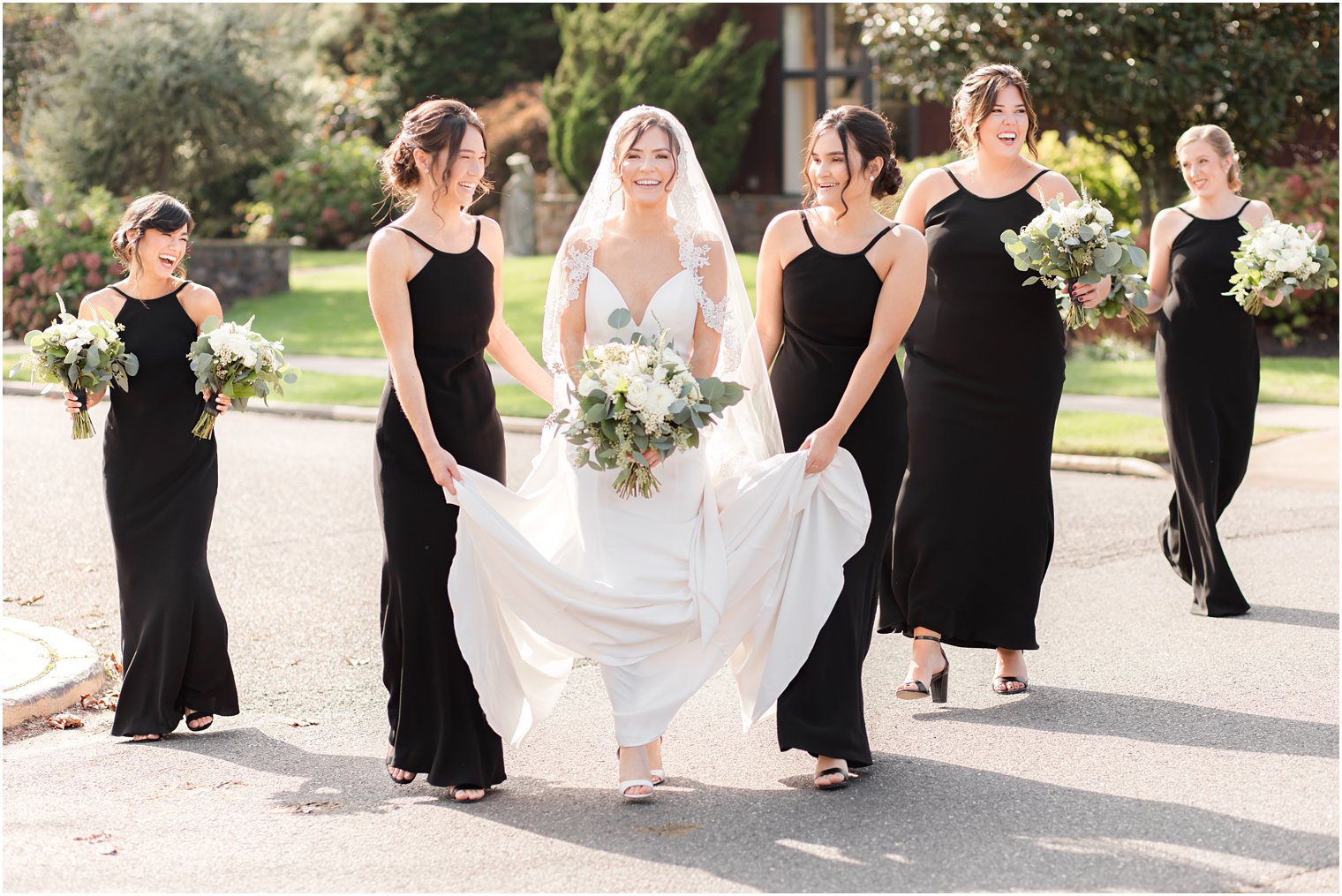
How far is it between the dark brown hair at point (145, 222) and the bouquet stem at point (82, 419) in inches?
21.5

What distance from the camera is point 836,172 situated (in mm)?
5469

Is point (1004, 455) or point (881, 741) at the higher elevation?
point (1004, 455)

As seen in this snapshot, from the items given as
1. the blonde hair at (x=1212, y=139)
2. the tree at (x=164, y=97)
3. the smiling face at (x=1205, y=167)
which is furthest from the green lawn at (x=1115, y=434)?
the tree at (x=164, y=97)

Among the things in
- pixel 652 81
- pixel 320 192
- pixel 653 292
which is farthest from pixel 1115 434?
pixel 320 192

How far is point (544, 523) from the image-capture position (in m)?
5.52

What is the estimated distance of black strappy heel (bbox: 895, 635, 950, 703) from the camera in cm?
636

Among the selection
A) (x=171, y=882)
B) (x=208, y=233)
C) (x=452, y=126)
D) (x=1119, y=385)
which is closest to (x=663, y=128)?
(x=452, y=126)

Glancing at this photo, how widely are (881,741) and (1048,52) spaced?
46.6ft

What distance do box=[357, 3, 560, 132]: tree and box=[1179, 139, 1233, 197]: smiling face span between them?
29.2 meters

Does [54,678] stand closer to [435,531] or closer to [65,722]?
[65,722]

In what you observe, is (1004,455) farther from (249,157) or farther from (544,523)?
(249,157)

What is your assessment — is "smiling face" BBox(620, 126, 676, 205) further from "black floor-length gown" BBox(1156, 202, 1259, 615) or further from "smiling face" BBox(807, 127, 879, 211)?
"black floor-length gown" BBox(1156, 202, 1259, 615)

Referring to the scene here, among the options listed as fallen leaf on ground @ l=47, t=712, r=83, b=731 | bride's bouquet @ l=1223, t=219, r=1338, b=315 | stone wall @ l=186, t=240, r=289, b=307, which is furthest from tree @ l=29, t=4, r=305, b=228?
bride's bouquet @ l=1223, t=219, r=1338, b=315

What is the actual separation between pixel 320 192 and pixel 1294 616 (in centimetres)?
2705
